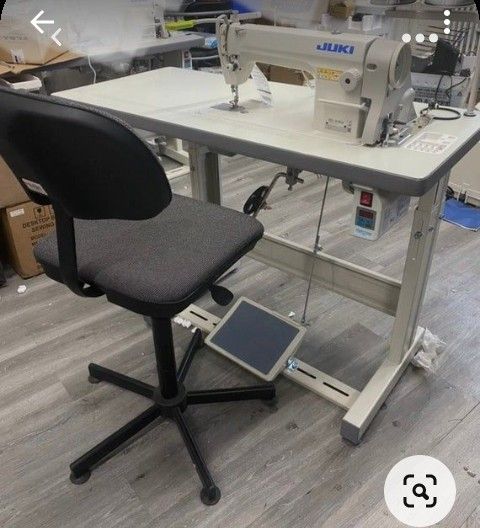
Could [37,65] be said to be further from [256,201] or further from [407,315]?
[407,315]

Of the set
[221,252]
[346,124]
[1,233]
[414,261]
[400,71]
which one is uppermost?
[400,71]

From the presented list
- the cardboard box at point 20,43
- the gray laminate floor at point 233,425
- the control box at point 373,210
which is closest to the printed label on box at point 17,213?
the gray laminate floor at point 233,425

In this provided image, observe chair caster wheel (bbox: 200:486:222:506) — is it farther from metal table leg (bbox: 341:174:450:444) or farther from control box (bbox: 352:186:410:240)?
control box (bbox: 352:186:410:240)

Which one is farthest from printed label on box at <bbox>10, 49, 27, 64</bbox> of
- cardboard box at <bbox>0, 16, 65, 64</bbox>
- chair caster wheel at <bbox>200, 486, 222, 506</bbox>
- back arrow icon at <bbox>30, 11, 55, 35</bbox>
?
chair caster wheel at <bbox>200, 486, 222, 506</bbox>

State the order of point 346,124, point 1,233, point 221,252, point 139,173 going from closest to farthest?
point 139,173, point 221,252, point 346,124, point 1,233

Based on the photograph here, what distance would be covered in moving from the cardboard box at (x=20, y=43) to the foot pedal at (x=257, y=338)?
1516mm

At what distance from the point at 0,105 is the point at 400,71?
89 cm

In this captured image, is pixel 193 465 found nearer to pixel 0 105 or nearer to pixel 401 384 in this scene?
pixel 401 384

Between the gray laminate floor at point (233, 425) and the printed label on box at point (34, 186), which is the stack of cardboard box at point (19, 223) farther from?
the printed label on box at point (34, 186)

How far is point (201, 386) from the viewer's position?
166 centimetres

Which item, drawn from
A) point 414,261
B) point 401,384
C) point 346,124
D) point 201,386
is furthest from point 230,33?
point 401,384

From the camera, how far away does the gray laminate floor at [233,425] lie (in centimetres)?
129

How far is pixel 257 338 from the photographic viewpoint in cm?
174

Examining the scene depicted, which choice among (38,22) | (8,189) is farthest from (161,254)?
(38,22)
